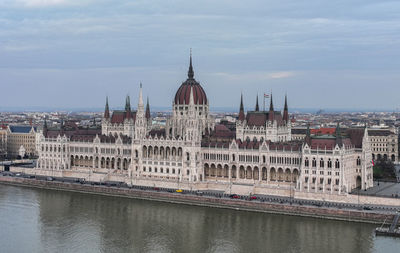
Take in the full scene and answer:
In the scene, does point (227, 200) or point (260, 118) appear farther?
point (260, 118)

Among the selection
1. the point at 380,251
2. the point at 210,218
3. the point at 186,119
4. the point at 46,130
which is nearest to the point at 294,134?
the point at 186,119

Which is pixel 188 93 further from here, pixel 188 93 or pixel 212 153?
pixel 212 153

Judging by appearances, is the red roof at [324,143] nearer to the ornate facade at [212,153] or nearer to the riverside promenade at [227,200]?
the ornate facade at [212,153]

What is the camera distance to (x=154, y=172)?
107m

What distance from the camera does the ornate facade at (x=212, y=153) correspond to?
91.7m

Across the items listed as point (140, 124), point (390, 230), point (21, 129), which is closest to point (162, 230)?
point (390, 230)

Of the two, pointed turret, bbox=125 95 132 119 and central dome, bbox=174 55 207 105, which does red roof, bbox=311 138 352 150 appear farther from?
pointed turret, bbox=125 95 132 119

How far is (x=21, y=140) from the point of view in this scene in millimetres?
151625

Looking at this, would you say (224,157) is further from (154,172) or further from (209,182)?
(154,172)

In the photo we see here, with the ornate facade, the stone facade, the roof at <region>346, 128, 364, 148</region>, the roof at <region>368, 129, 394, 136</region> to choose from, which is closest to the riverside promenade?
the ornate facade

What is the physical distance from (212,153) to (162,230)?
29.1m

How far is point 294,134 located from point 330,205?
73622mm

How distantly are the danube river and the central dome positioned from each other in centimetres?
2495

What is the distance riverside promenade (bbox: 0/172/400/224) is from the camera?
80.3 metres
